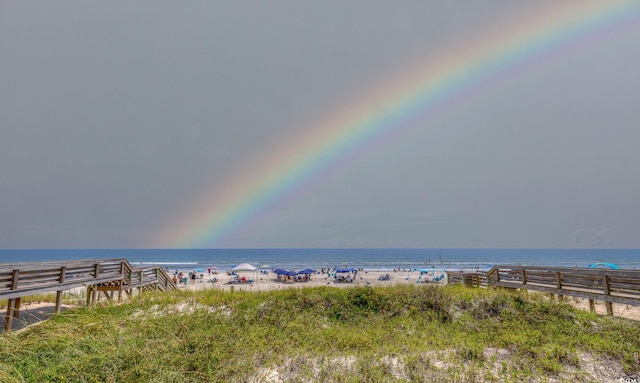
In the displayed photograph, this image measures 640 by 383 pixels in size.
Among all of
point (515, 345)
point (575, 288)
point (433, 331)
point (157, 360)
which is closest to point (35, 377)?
point (157, 360)

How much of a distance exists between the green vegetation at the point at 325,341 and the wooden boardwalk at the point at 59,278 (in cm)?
126

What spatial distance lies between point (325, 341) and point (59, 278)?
918 cm

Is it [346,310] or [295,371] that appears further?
[346,310]

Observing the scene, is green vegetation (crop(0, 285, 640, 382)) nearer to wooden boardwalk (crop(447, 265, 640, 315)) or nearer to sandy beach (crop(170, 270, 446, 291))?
wooden boardwalk (crop(447, 265, 640, 315))

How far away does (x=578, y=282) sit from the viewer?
12391mm

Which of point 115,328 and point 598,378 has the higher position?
point 115,328

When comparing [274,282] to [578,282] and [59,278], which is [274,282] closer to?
[59,278]

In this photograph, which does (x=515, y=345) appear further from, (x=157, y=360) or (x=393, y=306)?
(x=157, y=360)

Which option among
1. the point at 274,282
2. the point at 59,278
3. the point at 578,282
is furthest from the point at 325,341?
the point at 274,282

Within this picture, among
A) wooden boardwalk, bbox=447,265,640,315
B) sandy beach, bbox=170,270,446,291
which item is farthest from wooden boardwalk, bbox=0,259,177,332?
wooden boardwalk, bbox=447,265,640,315

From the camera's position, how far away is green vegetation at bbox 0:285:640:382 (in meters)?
6.17

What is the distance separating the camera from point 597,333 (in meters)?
8.90

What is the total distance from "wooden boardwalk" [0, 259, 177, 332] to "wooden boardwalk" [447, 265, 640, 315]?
16.8 metres

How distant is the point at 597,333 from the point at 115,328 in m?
12.0
